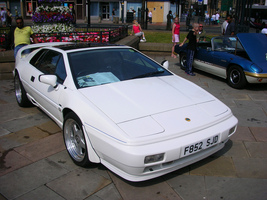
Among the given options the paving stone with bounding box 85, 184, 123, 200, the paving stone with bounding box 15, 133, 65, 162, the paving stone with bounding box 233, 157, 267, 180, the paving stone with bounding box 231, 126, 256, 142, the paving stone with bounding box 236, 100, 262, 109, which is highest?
the paving stone with bounding box 236, 100, 262, 109

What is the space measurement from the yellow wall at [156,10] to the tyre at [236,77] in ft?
103

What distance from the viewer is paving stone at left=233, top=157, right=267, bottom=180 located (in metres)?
3.31

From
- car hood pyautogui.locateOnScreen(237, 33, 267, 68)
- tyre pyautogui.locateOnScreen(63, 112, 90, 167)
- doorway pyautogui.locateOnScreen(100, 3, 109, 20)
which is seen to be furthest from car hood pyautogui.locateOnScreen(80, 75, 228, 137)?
doorway pyautogui.locateOnScreen(100, 3, 109, 20)

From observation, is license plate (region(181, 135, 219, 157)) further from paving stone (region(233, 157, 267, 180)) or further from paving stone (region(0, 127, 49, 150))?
paving stone (region(0, 127, 49, 150))

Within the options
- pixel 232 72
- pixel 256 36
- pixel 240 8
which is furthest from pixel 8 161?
pixel 240 8

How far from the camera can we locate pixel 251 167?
348 cm

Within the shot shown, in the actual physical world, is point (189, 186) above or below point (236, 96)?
below

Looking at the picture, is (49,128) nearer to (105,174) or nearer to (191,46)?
(105,174)

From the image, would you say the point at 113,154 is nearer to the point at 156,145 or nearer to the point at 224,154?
the point at 156,145

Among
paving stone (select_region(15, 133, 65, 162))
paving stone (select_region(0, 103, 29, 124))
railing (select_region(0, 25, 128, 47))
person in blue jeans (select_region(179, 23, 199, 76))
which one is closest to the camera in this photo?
paving stone (select_region(15, 133, 65, 162))

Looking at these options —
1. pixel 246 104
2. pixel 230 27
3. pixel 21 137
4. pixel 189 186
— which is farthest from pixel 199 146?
pixel 230 27

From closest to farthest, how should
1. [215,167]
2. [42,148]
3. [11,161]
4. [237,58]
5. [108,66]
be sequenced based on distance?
[215,167] → [11,161] → [42,148] → [108,66] → [237,58]

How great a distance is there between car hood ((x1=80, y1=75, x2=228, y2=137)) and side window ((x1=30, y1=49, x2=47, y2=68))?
1.67 m

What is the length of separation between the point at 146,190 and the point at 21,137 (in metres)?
2.31
